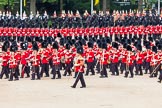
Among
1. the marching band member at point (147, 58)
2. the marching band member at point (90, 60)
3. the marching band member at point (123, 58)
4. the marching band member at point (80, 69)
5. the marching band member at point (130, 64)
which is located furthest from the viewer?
the marching band member at point (147, 58)

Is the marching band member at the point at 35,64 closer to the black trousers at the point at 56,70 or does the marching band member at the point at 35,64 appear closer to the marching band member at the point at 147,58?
the black trousers at the point at 56,70

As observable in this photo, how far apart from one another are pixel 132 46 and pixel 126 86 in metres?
4.65

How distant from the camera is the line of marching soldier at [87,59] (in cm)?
2628

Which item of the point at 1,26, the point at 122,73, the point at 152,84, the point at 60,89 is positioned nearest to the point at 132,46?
the point at 122,73

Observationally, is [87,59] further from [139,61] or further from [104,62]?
[139,61]

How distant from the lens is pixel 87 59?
27734 mm

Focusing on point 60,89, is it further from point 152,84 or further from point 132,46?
point 132,46

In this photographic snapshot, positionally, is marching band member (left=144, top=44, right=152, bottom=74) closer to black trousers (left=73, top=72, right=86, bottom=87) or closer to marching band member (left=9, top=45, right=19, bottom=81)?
black trousers (left=73, top=72, right=86, bottom=87)

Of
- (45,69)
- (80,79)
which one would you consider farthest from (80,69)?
(45,69)

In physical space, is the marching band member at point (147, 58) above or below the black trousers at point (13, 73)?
above

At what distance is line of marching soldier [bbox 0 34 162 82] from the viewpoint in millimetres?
26281

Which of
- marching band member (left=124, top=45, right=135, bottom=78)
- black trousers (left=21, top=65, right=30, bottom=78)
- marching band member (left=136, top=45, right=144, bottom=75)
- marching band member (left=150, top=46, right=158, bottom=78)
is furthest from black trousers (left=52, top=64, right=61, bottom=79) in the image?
marching band member (left=150, top=46, right=158, bottom=78)

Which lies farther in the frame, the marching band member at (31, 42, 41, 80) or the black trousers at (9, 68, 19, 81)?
the marching band member at (31, 42, 41, 80)

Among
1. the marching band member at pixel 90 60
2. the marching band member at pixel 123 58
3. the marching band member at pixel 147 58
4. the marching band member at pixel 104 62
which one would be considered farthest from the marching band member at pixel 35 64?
the marching band member at pixel 147 58
